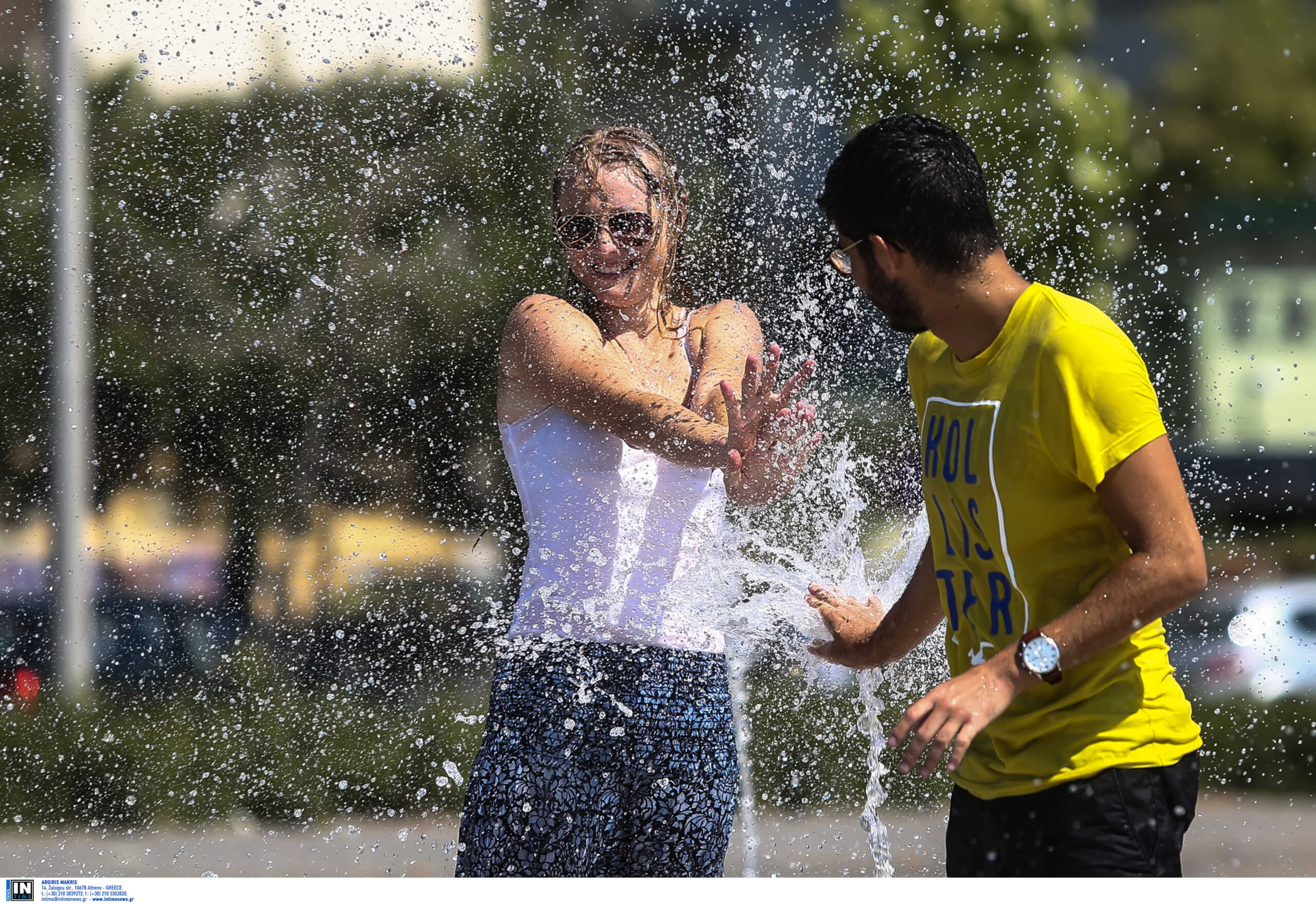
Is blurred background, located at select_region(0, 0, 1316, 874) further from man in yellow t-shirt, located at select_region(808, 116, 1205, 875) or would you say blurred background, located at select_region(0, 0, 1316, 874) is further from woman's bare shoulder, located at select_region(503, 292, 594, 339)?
man in yellow t-shirt, located at select_region(808, 116, 1205, 875)

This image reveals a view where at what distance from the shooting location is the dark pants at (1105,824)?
1.51 meters

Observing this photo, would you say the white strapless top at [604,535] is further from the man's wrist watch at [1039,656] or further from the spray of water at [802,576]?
the man's wrist watch at [1039,656]

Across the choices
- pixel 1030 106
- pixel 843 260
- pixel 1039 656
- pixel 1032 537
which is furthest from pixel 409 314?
pixel 1039 656

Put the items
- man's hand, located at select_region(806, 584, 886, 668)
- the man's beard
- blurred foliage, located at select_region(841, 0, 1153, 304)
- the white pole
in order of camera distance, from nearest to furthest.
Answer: the man's beard → man's hand, located at select_region(806, 584, 886, 668) → blurred foliage, located at select_region(841, 0, 1153, 304) → the white pole

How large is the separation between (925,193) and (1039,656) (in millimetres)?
608

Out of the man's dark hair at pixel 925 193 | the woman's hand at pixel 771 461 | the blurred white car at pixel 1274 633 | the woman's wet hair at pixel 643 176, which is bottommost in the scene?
the blurred white car at pixel 1274 633

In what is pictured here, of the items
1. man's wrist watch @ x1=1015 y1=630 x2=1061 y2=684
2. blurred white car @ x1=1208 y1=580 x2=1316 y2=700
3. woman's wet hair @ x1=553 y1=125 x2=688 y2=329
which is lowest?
blurred white car @ x1=1208 y1=580 x2=1316 y2=700

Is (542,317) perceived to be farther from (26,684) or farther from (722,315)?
(26,684)

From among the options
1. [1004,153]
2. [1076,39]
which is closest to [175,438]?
[1004,153]

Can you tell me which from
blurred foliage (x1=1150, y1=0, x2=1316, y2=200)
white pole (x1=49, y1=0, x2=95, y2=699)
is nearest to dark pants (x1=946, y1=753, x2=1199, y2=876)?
white pole (x1=49, y1=0, x2=95, y2=699)

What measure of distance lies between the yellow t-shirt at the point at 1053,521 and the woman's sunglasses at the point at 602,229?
2.56ft

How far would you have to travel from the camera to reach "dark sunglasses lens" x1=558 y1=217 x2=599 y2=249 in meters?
2.18

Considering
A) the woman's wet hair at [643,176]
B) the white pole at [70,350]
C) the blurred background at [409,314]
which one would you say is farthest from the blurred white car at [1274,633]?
the white pole at [70,350]

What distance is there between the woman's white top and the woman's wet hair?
31 centimetres
